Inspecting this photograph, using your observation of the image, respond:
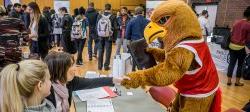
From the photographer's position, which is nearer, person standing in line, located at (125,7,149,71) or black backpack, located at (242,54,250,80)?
person standing in line, located at (125,7,149,71)

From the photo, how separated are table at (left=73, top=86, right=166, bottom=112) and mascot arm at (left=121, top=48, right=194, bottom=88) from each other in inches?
16.2

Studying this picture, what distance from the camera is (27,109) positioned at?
1.46 meters

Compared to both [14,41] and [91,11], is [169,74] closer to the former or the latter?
[14,41]

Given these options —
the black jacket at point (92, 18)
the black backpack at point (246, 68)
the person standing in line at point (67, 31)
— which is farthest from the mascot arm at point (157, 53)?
the black jacket at point (92, 18)

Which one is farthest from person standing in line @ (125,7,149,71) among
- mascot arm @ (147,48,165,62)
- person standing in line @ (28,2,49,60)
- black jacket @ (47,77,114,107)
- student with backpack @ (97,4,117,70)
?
mascot arm @ (147,48,165,62)

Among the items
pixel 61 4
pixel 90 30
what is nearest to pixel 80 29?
pixel 90 30

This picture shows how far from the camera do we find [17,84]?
1412 millimetres

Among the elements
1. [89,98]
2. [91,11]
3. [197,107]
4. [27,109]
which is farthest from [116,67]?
[91,11]

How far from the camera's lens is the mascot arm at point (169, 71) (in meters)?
1.76

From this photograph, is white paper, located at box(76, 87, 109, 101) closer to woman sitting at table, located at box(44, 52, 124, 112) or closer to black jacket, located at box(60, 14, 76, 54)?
woman sitting at table, located at box(44, 52, 124, 112)

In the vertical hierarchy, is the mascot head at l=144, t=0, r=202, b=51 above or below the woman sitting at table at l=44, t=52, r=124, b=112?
above

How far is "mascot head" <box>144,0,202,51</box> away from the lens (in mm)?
1855

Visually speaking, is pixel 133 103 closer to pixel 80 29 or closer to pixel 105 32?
pixel 105 32

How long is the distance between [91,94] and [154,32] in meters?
0.82
